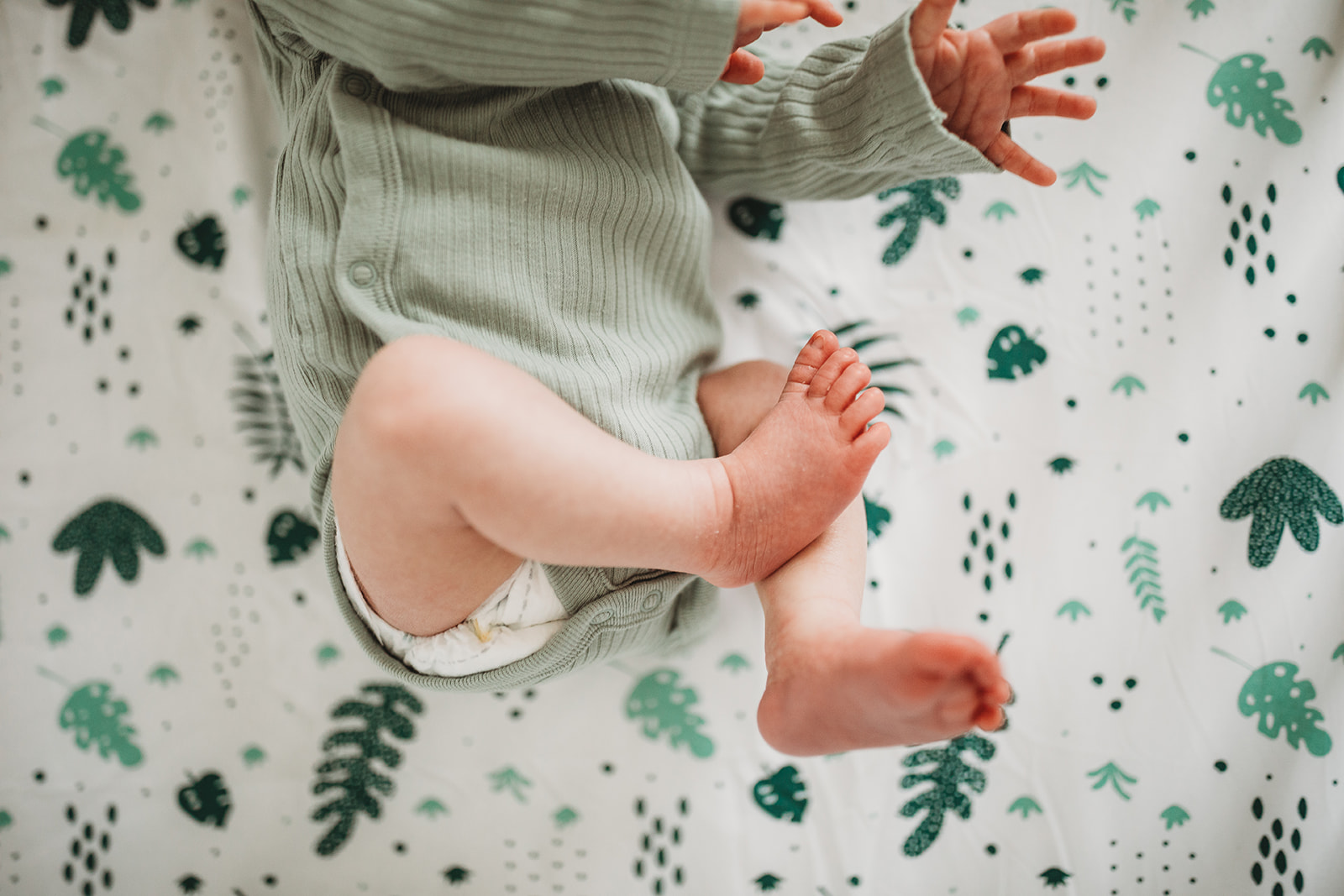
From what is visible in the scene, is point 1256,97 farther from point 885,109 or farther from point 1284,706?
point 1284,706

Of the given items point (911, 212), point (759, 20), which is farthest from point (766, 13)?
point (911, 212)

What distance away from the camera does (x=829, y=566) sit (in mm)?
759

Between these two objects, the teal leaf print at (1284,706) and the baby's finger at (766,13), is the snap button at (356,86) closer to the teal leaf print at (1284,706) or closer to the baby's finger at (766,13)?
the baby's finger at (766,13)

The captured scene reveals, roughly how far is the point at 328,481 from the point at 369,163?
0.31 metres

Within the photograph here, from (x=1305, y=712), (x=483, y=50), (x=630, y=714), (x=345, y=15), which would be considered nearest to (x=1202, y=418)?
(x=1305, y=712)

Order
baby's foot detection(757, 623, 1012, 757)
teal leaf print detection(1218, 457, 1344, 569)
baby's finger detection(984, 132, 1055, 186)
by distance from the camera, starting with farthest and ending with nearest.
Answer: teal leaf print detection(1218, 457, 1344, 569)
baby's finger detection(984, 132, 1055, 186)
baby's foot detection(757, 623, 1012, 757)

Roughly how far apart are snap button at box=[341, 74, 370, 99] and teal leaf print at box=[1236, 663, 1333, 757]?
1.18 m

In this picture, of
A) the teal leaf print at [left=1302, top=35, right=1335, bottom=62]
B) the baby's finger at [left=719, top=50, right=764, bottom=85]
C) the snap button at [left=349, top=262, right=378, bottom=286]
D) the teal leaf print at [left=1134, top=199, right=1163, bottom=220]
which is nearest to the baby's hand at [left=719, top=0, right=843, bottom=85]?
the baby's finger at [left=719, top=50, right=764, bottom=85]

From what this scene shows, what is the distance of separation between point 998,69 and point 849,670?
577mm

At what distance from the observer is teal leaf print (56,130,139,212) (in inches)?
39.4

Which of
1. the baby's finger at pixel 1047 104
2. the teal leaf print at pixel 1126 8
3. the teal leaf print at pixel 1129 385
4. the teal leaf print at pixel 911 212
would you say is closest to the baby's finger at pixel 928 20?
the baby's finger at pixel 1047 104

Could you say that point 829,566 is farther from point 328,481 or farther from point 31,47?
point 31,47

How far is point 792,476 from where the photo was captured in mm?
723

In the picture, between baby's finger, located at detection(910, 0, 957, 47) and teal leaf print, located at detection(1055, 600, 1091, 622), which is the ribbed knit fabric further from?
teal leaf print, located at detection(1055, 600, 1091, 622)
